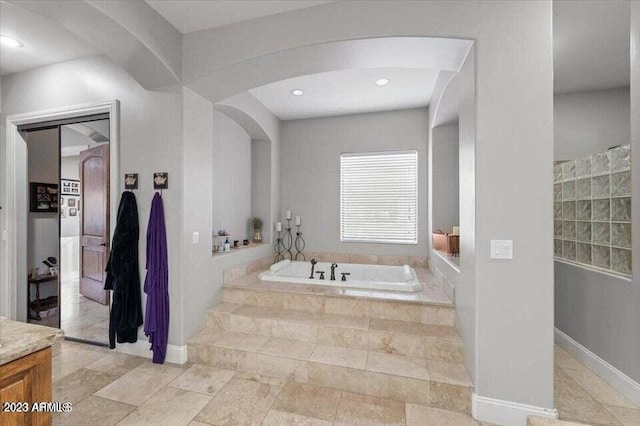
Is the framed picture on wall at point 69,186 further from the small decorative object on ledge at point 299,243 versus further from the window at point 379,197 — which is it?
the window at point 379,197

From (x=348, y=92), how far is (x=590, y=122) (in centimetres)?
312

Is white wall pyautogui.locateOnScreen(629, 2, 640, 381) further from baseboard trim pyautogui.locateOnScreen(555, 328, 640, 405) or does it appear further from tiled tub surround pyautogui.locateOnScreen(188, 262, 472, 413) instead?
tiled tub surround pyautogui.locateOnScreen(188, 262, 472, 413)

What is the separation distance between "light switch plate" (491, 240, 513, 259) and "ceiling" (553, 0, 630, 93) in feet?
6.39

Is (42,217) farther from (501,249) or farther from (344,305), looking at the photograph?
(501,249)

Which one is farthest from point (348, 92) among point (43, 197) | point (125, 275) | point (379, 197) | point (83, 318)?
point (83, 318)

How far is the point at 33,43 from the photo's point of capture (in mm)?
2559

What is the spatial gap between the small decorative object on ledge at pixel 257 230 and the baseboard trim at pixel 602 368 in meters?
3.78

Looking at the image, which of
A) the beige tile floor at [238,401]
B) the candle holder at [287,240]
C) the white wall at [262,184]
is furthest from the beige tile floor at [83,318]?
the candle holder at [287,240]

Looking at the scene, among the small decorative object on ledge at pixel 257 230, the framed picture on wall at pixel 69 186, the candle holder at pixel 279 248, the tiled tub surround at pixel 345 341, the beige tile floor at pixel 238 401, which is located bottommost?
the beige tile floor at pixel 238 401

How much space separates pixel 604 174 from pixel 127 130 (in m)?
4.28

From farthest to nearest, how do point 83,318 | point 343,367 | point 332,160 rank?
point 332,160
point 83,318
point 343,367

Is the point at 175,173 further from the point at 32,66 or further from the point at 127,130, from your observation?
the point at 32,66

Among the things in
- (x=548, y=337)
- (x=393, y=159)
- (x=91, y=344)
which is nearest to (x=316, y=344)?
(x=548, y=337)

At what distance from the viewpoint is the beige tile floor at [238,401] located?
1825 millimetres
